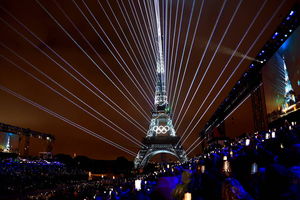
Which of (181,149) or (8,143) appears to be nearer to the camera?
(8,143)

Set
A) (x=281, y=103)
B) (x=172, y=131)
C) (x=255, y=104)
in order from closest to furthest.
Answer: (x=281, y=103) < (x=255, y=104) < (x=172, y=131)

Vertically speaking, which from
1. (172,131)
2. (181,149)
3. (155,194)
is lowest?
(155,194)

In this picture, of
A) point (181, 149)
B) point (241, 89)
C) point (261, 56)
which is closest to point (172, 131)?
point (181, 149)

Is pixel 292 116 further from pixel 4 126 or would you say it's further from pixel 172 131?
pixel 172 131

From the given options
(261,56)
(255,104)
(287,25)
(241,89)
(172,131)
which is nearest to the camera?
(287,25)

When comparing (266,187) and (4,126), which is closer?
(266,187)

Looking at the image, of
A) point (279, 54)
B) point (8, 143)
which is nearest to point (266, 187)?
point (279, 54)

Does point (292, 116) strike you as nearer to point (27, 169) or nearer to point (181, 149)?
point (27, 169)

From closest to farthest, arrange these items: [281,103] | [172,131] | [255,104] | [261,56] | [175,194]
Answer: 1. [175,194]
2. [281,103]
3. [261,56]
4. [255,104]
5. [172,131]

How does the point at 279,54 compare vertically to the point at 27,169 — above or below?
above

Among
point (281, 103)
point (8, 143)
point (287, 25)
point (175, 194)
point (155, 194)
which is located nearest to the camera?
point (175, 194)
